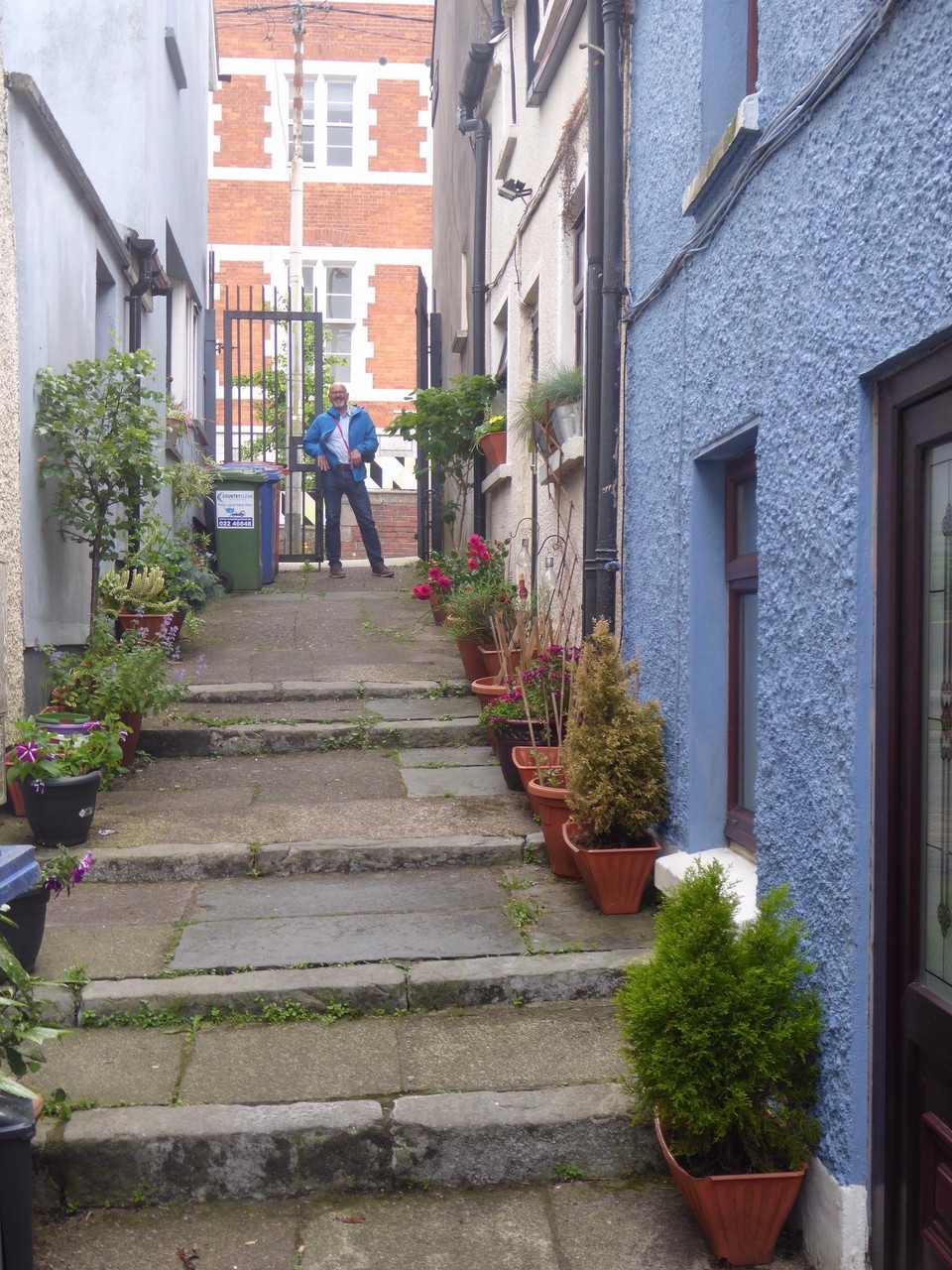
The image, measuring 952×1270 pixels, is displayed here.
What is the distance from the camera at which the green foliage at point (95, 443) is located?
22.2 ft

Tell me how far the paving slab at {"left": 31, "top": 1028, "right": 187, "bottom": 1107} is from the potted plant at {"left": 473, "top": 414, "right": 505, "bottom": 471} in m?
5.91

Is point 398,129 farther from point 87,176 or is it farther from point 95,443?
point 95,443

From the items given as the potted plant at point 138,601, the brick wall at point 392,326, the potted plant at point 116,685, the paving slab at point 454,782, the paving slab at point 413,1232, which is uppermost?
the brick wall at point 392,326

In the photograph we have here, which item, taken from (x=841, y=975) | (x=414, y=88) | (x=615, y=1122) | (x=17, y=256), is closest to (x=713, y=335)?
(x=841, y=975)

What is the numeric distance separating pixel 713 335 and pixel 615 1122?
2418 mm

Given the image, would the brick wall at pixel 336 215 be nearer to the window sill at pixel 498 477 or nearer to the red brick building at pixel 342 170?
the red brick building at pixel 342 170

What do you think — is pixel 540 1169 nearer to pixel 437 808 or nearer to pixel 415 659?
pixel 437 808

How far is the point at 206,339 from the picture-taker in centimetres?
1407

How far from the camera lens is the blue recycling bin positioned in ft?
38.1

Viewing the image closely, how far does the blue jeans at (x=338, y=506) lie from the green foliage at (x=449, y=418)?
1657 millimetres

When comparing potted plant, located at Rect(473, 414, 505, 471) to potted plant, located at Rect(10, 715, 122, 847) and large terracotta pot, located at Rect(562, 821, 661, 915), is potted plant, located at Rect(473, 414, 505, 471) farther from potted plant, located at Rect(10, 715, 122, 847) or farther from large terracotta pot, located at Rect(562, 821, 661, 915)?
large terracotta pot, located at Rect(562, 821, 661, 915)

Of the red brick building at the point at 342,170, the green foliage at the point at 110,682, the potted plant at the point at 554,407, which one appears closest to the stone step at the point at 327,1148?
the green foliage at the point at 110,682

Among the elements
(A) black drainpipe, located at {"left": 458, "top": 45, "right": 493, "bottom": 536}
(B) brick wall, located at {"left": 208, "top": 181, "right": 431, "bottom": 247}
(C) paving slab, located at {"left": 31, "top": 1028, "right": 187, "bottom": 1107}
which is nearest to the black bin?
(C) paving slab, located at {"left": 31, "top": 1028, "right": 187, "bottom": 1107}

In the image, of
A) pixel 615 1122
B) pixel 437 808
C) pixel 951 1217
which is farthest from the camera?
pixel 437 808
